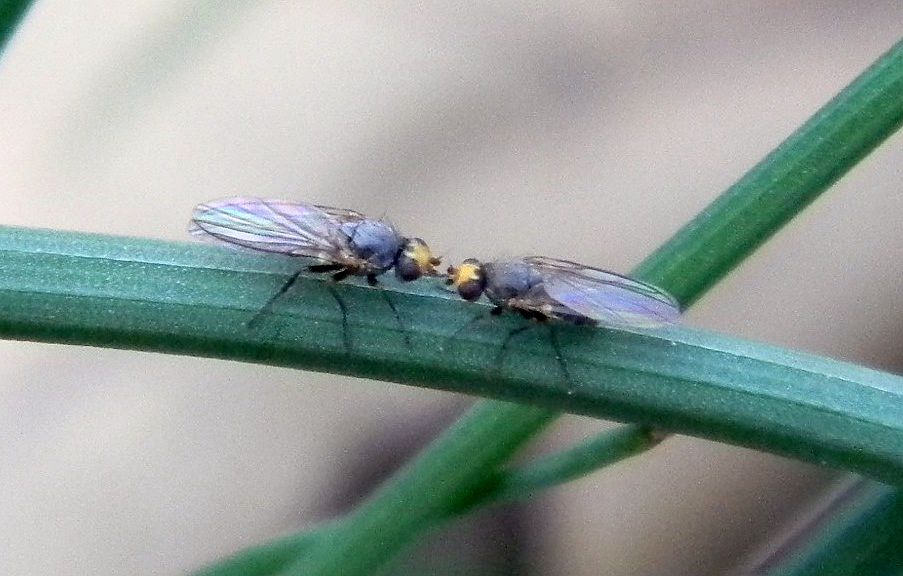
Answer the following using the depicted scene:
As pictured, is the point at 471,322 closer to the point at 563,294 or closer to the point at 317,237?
the point at 563,294

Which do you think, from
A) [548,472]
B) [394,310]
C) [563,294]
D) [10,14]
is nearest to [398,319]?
[394,310]

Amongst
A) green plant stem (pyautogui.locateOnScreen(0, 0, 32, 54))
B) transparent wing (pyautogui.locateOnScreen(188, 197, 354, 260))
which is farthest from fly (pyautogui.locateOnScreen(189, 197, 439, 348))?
green plant stem (pyautogui.locateOnScreen(0, 0, 32, 54))

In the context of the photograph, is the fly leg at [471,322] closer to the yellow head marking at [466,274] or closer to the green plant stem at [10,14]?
the yellow head marking at [466,274]

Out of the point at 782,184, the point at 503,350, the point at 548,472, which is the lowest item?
the point at 548,472

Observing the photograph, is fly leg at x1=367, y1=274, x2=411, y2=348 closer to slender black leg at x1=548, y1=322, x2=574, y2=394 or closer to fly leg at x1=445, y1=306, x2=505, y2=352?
fly leg at x1=445, y1=306, x2=505, y2=352

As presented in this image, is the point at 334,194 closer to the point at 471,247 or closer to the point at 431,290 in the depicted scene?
the point at 471,247

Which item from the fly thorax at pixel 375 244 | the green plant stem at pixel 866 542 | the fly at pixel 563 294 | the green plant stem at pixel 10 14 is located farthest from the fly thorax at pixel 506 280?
the green plant stem at pixel 10 14
